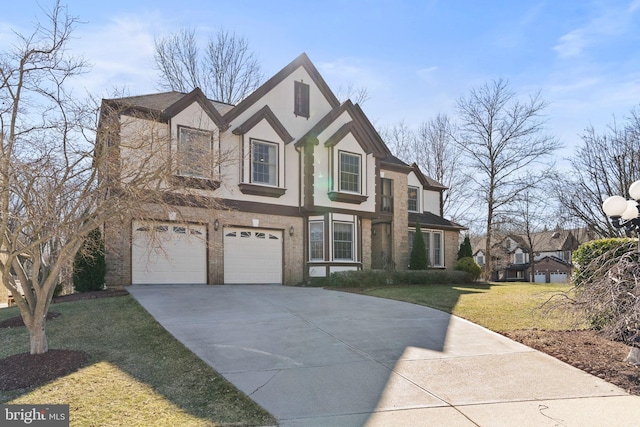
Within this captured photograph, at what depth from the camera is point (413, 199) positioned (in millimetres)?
26312

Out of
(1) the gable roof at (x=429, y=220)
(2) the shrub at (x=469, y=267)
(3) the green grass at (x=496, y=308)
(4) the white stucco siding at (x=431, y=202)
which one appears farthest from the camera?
(4) the white stucco siding at (x=431, y=202)

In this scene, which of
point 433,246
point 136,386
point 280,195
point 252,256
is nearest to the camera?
point 136,386

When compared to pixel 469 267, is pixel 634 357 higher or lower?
lower

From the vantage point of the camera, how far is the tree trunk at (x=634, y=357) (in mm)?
7176

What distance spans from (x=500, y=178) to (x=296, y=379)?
29.0 metres

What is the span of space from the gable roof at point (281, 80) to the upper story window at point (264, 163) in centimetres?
137

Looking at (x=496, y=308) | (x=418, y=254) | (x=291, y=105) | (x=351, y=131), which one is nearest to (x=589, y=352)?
(x=496, y=308)

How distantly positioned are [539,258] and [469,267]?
39527 millimetres

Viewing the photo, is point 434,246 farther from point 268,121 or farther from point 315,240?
point 268,121

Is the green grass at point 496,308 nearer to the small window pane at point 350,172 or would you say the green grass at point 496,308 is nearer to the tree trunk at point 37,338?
the small window pane at point 350,172

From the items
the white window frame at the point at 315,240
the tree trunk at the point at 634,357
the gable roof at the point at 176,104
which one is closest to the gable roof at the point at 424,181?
the white window frame at the point at 315,240

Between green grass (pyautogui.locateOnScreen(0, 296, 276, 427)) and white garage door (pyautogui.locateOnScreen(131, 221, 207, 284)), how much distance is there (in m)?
6.01

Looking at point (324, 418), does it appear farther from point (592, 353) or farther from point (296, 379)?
point (592, 353)

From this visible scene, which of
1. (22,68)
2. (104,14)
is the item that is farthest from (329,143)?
(22,68)
